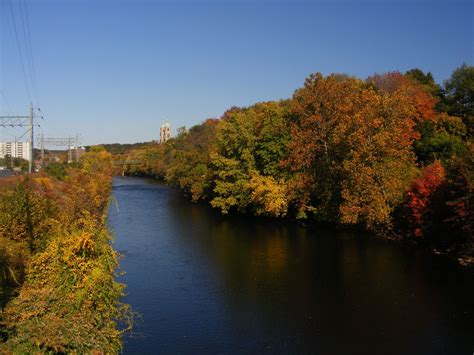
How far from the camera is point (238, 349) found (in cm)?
1561

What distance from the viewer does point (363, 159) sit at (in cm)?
3183

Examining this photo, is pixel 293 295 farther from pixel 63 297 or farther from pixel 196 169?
pixel 196 169

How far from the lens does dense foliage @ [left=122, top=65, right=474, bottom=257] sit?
27.8 metres

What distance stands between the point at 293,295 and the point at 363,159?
47.2 ft

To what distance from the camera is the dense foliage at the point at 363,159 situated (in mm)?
27844

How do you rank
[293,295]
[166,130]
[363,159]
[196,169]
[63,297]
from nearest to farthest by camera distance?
[63,297] → [293,295] → [363,159] → [196,169] → [166,130]

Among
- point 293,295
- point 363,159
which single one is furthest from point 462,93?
point 293,295

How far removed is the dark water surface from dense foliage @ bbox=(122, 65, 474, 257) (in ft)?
7.55

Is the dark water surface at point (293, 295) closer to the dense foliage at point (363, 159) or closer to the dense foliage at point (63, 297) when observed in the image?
the dense foliage at point (363, 159)

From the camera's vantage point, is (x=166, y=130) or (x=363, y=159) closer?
(x=363, y=159)

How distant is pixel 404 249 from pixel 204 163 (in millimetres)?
31815

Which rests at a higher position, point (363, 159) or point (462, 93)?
point (462, 93)

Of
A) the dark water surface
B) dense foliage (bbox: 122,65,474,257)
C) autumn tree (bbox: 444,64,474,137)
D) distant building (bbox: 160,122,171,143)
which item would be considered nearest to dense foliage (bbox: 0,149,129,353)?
the dark water surface

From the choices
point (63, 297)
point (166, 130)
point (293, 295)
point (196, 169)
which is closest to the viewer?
point (63, 297)
